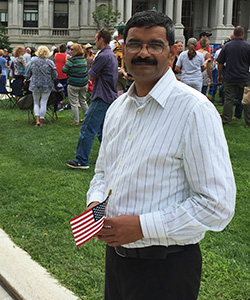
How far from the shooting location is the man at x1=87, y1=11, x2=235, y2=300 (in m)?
1.82

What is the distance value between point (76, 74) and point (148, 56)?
904 centimetres

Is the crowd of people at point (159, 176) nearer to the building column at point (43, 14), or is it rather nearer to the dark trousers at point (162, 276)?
the dark trousers at point (162, 276)

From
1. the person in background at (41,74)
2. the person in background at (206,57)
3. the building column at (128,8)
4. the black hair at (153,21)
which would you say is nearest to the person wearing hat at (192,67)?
the person in background at (206,57)

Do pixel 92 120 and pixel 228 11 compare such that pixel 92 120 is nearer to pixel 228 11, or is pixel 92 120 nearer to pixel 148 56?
pixel 148 56

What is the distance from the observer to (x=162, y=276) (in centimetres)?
197

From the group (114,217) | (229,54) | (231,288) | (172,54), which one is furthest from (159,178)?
(229,54)

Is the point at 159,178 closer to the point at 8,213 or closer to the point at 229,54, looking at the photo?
the point at 8,213

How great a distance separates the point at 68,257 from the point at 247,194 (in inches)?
114

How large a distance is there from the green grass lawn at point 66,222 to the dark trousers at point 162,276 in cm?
166

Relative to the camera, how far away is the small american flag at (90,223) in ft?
6.39

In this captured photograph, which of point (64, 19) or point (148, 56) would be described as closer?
point (148, 56)

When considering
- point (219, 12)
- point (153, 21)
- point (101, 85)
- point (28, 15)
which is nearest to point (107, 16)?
point (28, 15)

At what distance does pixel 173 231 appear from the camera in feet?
6.05

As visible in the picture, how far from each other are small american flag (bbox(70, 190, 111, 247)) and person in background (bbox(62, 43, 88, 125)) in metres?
8.74
